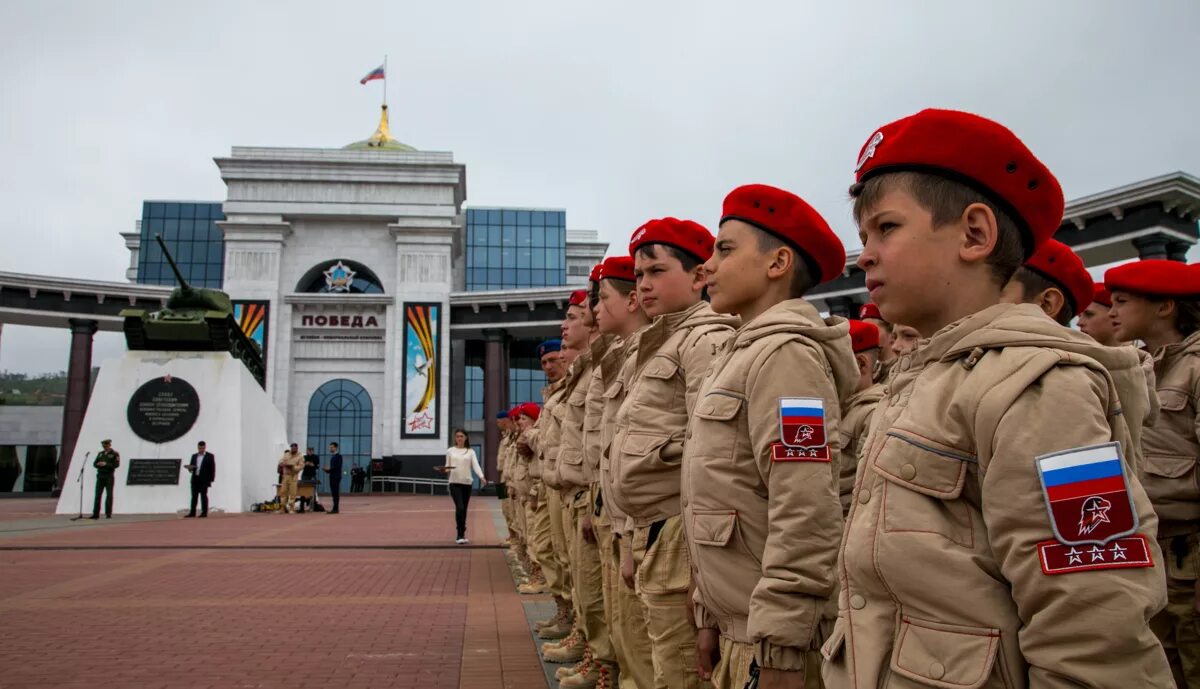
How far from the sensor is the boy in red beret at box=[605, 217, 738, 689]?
123 inches

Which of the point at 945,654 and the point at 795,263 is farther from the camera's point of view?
the point at 795,263

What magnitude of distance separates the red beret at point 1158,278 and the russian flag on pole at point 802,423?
2.06 m

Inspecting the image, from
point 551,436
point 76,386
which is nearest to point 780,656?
point 551,436

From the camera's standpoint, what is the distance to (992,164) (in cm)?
169

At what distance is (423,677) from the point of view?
5.40 metres

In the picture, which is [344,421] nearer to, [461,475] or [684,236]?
[461,475]

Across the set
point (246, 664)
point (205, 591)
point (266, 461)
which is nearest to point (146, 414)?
point (266, 461)

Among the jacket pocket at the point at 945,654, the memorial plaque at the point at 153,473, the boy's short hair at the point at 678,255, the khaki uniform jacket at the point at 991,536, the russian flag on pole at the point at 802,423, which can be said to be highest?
the boy's short hair at the point at 678,255

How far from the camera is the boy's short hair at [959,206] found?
5.63 ft

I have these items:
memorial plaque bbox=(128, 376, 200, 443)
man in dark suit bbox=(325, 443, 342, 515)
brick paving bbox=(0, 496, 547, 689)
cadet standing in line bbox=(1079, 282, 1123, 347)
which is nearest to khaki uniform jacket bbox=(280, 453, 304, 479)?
man in dark suit bbox=(325, 443, 342, 515)

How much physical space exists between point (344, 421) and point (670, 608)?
122 ft

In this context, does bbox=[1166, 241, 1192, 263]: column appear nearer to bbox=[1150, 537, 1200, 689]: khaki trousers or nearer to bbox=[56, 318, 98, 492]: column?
bbox=[1150, 537, 1200, 689]: khaki trousers

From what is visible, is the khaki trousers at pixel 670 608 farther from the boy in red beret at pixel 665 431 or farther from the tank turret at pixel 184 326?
the tank turret at pixel 184 326

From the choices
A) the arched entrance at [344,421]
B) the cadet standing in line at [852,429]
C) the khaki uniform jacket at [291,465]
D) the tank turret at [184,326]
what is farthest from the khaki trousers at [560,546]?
the arched entrance at [344,421]
